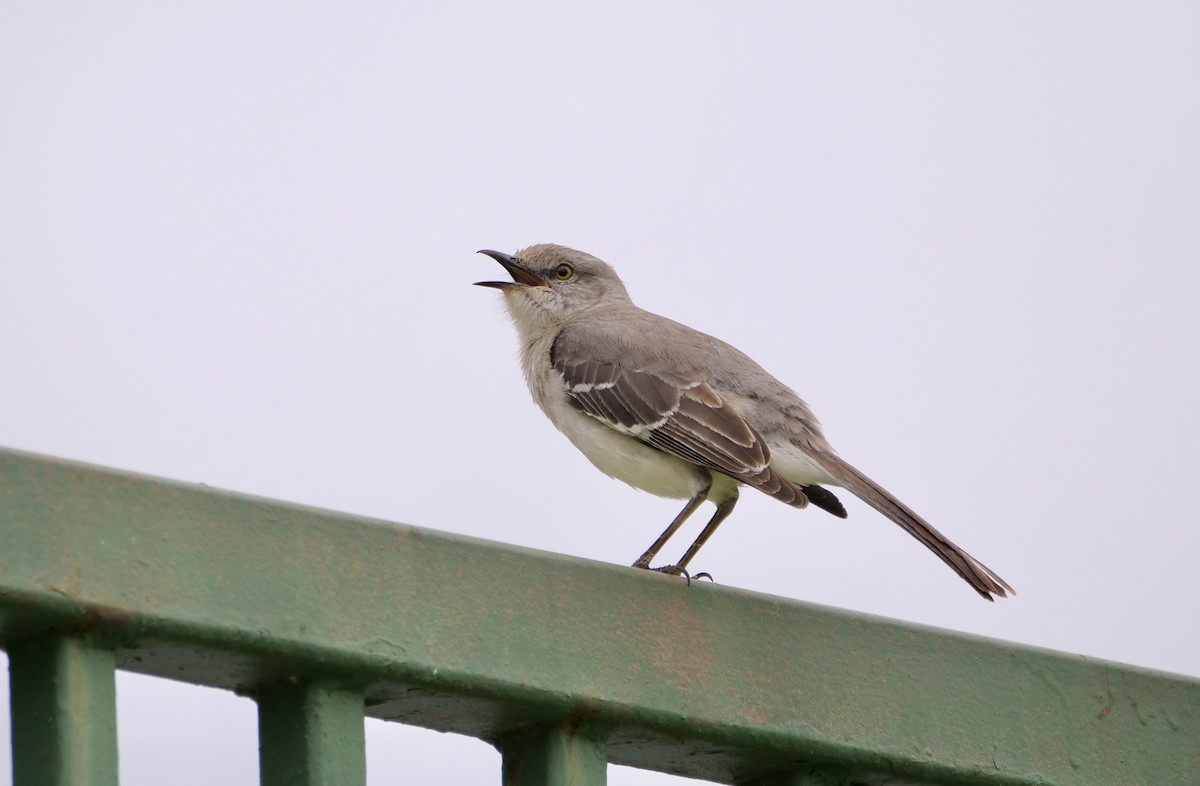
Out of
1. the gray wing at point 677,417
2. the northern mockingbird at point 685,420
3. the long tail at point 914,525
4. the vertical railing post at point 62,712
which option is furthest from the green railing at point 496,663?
the gray wing at point 677,417

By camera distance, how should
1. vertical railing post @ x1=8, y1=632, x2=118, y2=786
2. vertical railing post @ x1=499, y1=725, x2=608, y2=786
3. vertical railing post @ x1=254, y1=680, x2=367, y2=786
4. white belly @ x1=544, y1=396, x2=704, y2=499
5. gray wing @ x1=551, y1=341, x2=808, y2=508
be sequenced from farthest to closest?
white belly @ x1=544, y1=396, x2=704, y2=499
gray wing @ x1=551, y1=341, x2=808, y2=508
vertical railing post @ x1=499, y1=725, x2=608, y2=786
vertical railing post @ x1=254, y1=680, x2=367, y2=786
vertical railing post @ x1=8, y1=632, x2=118, y2=786

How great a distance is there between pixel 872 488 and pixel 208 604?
3013 mm

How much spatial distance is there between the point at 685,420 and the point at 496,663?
8.88 ft

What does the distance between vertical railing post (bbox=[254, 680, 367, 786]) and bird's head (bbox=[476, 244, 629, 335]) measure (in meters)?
4.07

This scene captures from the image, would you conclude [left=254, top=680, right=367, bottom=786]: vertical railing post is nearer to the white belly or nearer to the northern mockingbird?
the northern mockingbird

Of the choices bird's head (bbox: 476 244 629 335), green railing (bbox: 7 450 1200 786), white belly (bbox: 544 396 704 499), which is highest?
bird's head (bbox: 476 244 629 335)

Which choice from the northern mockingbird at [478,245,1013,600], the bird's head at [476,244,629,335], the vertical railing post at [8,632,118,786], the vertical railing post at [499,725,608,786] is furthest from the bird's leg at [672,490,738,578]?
the vertical railing post at [8,632,118,786]

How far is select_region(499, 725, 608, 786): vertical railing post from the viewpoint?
261 cm

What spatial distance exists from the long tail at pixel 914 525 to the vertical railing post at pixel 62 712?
2.70 m

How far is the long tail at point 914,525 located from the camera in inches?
170

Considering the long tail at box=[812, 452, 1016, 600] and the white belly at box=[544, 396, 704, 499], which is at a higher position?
the white belly at box=[544, 396, 704, 499]

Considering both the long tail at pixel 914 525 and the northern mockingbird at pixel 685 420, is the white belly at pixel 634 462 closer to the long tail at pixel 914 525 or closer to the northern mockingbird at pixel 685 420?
the northern mockingbird at pixel 685 420

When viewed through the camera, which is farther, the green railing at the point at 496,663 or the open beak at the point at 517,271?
the open beak at the point at 517,271

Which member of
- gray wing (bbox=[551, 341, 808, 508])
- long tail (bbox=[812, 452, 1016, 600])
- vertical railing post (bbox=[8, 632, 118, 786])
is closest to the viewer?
vertical railing post (bbox=[8, 632, 118, 786])
